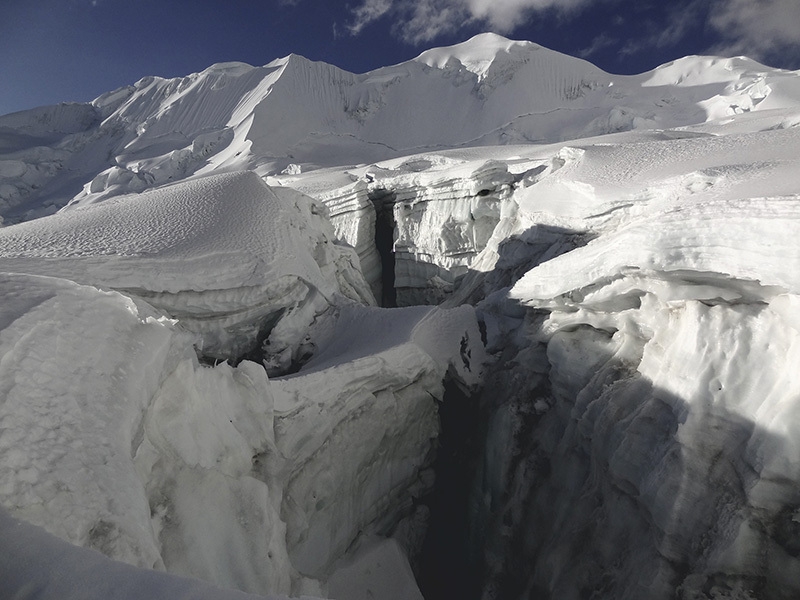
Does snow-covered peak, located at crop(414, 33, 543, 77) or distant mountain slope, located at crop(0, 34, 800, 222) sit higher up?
snow-covered peak, located at crop(414, 33, 543, 77)

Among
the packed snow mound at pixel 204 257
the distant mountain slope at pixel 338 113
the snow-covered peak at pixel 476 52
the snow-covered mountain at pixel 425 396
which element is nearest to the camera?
the snow-covered mountain at pixel 425 396

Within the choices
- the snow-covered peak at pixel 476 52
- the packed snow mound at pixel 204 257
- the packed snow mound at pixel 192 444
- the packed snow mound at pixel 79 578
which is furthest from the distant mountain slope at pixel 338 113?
the packed snow mound at pixel 79 578

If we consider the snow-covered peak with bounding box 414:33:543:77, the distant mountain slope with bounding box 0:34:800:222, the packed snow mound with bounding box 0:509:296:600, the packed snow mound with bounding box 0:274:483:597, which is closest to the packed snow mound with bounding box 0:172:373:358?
the packed snow mound with bounding box 0:274:483:597

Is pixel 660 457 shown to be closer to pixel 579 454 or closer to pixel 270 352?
pixel 579 454

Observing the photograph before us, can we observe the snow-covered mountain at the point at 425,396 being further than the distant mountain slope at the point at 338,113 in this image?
No

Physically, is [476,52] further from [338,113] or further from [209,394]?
[209,394]

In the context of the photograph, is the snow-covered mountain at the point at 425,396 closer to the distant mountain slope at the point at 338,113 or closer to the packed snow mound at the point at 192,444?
the packed snow mound at the point at 192,444

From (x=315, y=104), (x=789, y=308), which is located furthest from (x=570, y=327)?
(x=315, y=104)

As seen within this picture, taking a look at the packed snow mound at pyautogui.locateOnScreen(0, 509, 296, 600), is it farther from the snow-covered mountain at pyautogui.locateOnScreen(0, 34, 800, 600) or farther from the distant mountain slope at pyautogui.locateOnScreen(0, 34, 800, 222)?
the distant mountain slope at pyautogui.locateOnScreen(0, 34, 800, 222)
